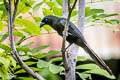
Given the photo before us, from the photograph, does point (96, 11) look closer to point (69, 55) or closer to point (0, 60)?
point (69, 55)

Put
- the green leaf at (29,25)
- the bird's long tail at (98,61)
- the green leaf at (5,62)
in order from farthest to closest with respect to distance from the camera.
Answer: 1. the green leaf at (29,25)
2. the bird's long tail at (98,61)
3. the green leaf at (5,62)

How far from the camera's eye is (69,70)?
126 centimetres

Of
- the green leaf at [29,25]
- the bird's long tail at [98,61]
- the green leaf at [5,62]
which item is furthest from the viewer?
the green leaf at [29,25]

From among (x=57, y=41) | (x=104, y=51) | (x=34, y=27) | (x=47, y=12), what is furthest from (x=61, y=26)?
(x=104, y=51)

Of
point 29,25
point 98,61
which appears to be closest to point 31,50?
point 29,25

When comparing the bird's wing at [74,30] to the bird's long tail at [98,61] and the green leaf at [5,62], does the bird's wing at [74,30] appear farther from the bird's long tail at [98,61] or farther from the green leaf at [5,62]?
the green leaf at [5,62]

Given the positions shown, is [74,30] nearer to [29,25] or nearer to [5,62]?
[29,25]

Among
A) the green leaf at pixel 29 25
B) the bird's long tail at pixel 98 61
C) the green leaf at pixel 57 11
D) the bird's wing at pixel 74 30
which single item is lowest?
the bird's long tail at pixel 98 61

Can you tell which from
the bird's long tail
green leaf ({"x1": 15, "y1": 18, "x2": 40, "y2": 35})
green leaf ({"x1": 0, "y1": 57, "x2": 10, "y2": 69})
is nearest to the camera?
green leaf ({"x1": 0, "y1": 57, "x2": 10, "y2": 69})

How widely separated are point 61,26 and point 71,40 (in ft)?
0.55

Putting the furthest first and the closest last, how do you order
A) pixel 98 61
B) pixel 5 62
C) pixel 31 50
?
1. pixel 31 50
2. pixel 98 61
3. pixel 5 62

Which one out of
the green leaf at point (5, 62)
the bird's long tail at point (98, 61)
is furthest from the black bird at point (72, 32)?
→ the green leaf at point (5, 62)

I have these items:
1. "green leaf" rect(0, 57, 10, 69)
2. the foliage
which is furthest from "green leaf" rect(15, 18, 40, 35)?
"green leaf" rect(0, 57, 10, 69)

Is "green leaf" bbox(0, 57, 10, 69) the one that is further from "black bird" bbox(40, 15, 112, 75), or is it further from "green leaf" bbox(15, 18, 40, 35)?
"black bird" bbox(40, 15, 112, 75)
